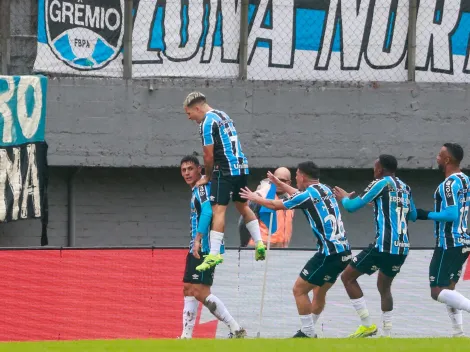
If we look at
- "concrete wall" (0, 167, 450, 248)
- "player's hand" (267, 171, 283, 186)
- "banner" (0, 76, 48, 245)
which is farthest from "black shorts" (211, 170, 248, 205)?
"concrete wall" (0, 167, 450, 248)

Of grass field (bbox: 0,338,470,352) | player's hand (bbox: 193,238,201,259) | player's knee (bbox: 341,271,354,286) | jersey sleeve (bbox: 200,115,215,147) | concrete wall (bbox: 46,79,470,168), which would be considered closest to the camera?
grass field (bbox: 0,338,470,352)

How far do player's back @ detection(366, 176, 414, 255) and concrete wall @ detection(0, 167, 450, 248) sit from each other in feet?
17.2

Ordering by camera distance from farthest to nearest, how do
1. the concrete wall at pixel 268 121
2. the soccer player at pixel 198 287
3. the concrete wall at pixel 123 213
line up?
the concrete wall at pixel 123 213, the concrete wall at pixel 268 121, the soccer player at pixel 198 287

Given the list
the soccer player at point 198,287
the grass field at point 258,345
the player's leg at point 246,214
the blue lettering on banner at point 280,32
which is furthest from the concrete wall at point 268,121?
the grass field at point 258,345

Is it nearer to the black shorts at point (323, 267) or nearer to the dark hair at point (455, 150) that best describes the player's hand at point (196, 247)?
the black shorts at point (323, 267)

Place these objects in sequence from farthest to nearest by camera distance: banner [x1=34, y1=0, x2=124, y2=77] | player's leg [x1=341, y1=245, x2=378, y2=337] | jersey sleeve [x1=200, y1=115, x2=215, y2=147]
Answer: banner [x1=34, y1=0, x2=124, y2=77]
player's leg [x1=341, y1=245, x2=378, y2=337]
jersey sleeve [x1=200, y1=115, x2=215, y2=147]

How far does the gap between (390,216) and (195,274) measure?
2150 mm

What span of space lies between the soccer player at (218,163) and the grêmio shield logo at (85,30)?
543 cm

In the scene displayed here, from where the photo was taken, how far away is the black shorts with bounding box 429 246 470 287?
38.4 ft

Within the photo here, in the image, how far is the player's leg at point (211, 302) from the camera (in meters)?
11.6

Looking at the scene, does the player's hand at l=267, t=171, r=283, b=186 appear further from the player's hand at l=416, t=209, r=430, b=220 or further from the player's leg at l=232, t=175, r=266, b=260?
the player's hand at l=416, t=209, r=430, b=220

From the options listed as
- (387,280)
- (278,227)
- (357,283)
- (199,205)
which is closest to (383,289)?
(387,280)

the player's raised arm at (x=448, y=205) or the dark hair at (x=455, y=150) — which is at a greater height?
the dark hair at (x=455, y=150)

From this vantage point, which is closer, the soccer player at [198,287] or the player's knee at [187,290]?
the soccer player at [198,287]
